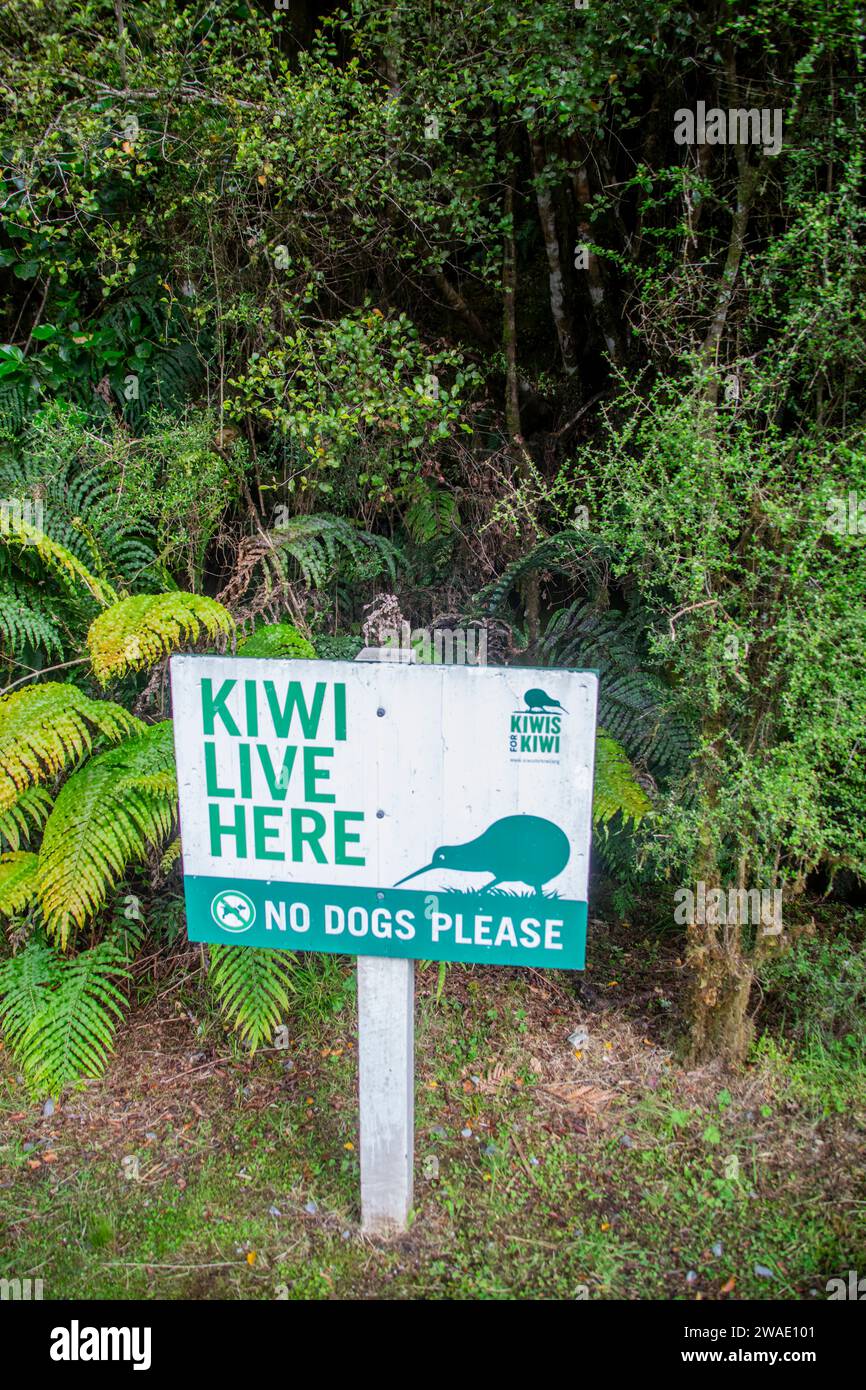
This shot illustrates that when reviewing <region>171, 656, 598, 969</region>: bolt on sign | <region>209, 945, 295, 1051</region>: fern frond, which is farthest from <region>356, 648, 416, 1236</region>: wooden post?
<region>209, 945, 295, 1051</region>: fern frond

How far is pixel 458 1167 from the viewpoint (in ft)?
8.75

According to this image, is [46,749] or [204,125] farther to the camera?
[204,125]

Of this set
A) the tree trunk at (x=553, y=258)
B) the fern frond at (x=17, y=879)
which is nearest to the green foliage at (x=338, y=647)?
the fern frond at (x=17, y=879)

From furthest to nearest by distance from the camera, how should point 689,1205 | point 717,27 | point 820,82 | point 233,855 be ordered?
point 717,27 → point 820,82 → point 689,1205 → point 233,855

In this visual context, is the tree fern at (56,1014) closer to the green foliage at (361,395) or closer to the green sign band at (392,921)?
the green sign band at (392,921)

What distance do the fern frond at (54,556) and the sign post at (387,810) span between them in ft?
4.42

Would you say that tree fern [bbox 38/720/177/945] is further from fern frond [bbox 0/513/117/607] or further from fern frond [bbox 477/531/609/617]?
fern frond [bbox 477/531/609/617]

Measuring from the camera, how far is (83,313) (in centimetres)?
489

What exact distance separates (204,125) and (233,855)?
126 inches

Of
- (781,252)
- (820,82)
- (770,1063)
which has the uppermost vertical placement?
(820,82)

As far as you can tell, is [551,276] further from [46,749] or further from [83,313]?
[46,749]

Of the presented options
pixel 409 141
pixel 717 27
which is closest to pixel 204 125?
pixel 409 141

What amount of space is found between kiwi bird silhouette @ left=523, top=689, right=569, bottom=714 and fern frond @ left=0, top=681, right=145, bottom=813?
1625 mm

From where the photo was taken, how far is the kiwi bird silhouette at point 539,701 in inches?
78.4
